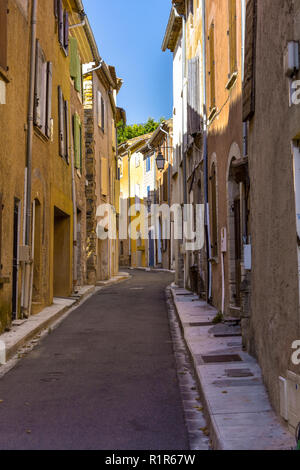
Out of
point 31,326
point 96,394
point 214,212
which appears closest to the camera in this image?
point 96,394

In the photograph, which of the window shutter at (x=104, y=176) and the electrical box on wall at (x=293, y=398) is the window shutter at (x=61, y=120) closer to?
the window shutter at (x=104, y=176)

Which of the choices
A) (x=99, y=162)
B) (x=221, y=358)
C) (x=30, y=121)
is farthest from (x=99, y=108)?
(x=221, y=358)

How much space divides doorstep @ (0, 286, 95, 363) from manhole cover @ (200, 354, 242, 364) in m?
2.46

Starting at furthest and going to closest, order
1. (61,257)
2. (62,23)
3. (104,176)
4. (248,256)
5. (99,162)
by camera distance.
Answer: (104,176)
(99,162)
(61,257)
(62,23)
(248,256)

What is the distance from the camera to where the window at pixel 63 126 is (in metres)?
14.3

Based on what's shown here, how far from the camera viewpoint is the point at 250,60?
6.00 m

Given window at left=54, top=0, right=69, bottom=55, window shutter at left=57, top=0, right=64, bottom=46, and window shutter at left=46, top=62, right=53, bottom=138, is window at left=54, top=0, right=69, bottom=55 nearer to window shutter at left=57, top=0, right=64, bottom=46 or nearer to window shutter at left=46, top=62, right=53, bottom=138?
window shutter at left=57, top=0, right=64, bottom=46

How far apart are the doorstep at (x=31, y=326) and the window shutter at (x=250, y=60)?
4.13 meters

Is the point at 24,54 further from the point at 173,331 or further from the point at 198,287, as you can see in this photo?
the point at 198,287

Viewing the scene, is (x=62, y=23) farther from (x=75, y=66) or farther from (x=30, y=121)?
(x=30, y=121)

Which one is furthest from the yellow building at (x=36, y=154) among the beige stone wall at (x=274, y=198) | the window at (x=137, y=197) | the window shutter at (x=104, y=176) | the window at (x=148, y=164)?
the window at (x=137, y=197)

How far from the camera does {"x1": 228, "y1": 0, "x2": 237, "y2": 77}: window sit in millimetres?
9328

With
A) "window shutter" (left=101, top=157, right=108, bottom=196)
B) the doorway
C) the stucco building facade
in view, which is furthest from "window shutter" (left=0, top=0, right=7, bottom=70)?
"window shutter" (left=101, top=157, right=108, bottom=196)

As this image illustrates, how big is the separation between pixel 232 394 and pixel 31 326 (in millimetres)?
5165
